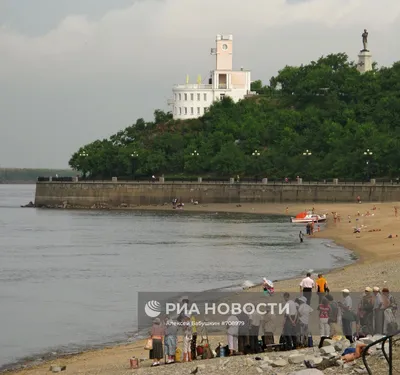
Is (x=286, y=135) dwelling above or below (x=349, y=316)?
above

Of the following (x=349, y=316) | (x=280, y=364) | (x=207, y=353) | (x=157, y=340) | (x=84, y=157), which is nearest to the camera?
(x=280, y=364)

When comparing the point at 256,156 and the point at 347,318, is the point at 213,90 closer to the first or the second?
the point at 256,156

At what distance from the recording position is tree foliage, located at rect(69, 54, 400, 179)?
429 ft

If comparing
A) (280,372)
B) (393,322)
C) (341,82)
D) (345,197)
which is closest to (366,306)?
(393,322)

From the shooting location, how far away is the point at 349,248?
65.8m

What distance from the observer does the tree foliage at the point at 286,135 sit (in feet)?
429

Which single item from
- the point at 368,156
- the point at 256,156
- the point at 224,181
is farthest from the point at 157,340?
the point at 256,156

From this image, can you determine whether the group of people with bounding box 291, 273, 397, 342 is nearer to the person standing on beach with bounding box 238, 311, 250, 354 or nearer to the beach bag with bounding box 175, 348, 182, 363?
the person standing on beach with bounding box 238, 311, 250, 354

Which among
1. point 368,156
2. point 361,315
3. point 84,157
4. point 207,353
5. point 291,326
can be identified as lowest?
point 207,353

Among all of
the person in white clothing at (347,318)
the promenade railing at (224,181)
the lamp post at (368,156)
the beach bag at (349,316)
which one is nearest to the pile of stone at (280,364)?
the person in white clothing at (347,318)

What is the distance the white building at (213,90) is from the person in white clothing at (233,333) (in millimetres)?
143101

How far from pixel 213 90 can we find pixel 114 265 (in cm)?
11173

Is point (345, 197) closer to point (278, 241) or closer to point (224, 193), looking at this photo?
point (224, 193)

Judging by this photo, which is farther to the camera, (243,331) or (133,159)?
(133,159)
